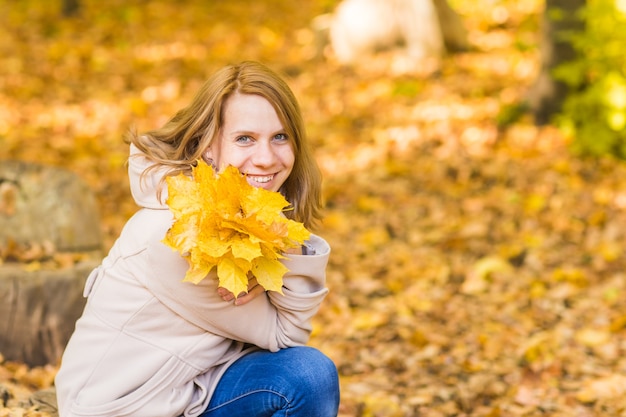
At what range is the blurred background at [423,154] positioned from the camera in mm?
4027

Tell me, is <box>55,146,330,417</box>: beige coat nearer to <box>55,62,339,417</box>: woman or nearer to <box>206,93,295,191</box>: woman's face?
<box>55,62,339,417</box>: woman

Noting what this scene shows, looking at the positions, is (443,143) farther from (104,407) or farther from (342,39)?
(104,407)

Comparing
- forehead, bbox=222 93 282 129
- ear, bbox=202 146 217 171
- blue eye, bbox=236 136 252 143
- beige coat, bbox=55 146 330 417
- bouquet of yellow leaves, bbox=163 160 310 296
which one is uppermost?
forehead, bbox=222 93 282 129

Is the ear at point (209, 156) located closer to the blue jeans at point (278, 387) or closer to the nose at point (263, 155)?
Result: the nose at point (263, 155)

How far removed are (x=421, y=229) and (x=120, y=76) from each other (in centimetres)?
406

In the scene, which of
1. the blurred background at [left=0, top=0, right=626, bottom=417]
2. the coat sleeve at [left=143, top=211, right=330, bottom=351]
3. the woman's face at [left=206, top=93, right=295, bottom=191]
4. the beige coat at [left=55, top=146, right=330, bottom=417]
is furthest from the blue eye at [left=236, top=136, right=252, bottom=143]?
the blurred background at [left=0, top=0, right=626, bottom=417]

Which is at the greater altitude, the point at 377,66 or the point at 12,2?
the point at 12,2

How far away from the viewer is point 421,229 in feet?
18.6

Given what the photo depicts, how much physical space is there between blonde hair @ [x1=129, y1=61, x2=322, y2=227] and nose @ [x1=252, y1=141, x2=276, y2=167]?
0.09 metres

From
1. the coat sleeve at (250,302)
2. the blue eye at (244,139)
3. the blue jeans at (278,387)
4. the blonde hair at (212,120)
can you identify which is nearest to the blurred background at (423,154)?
the blonde hair at (212,120)

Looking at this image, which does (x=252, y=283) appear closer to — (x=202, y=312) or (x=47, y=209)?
(x=202, y=312)

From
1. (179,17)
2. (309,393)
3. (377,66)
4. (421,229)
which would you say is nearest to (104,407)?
(309,393)

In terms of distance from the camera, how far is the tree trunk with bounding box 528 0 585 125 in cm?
655

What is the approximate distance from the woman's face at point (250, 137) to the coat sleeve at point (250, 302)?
0.29 meters
